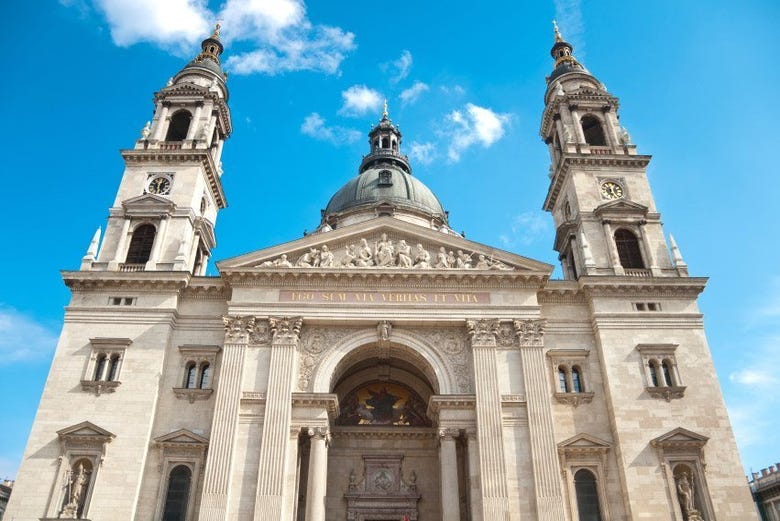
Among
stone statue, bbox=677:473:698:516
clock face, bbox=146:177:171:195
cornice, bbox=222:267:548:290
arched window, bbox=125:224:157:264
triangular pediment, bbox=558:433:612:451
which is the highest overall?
clock face, bbox=146:177:171:195

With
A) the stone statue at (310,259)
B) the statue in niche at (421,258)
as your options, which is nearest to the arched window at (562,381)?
the statue in niche at (421,258)

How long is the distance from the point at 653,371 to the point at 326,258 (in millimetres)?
15271

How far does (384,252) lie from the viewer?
29.6 m

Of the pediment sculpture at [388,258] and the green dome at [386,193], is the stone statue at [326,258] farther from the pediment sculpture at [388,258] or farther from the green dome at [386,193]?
the green dome at [386,193]

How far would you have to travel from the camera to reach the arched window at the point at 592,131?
123ft

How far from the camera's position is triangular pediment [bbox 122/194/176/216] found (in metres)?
32.0

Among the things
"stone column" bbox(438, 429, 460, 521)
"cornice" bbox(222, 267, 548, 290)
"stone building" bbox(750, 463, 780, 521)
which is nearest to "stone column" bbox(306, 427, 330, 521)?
"stone column" bbox(438, 429, 460, 521)

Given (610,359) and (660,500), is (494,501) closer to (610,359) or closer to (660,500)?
(660,500)

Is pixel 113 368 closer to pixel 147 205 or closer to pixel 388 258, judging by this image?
pixel 147 205

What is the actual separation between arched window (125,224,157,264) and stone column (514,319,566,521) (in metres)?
18.1

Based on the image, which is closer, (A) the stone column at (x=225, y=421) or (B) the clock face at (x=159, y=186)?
(A) the stone column at (x=225, y=421)

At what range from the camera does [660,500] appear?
24406 mm

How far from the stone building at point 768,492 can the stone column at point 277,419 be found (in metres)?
31.8

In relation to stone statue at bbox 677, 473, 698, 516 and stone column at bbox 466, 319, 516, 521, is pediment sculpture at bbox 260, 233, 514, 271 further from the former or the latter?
stone statue at bbox 677, 473, 698, 516
